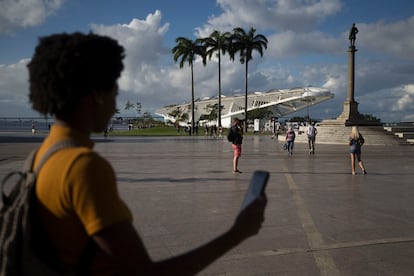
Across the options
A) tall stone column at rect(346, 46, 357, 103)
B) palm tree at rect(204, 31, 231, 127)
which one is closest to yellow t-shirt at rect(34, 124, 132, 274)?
tall stone column at rect(346, 46, 357, 103)

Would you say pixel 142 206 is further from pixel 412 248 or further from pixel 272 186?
pixel 412 248

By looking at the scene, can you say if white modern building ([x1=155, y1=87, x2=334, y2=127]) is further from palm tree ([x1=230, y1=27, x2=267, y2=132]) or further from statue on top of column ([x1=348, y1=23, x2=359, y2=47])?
statue on top of column ([x1=348, y1=23, x2=359, y2=47])

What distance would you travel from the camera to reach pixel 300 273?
3.85 metres

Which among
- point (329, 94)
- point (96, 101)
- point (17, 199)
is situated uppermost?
point (329, 94)

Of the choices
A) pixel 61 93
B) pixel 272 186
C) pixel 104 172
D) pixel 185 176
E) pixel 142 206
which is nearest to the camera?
pixel 104 172

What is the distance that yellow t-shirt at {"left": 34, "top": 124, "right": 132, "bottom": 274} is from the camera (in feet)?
3.84

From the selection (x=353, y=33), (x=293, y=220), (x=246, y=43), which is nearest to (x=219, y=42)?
(x=246, y=43)

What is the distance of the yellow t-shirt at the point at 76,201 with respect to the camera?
1.17 m

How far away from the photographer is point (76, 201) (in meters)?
1.17

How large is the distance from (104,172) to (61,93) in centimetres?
32

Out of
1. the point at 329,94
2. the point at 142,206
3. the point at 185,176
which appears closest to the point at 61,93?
the point at 142,206

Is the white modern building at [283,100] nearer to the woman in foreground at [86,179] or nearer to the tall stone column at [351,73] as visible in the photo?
the tall stone column at [351,73]

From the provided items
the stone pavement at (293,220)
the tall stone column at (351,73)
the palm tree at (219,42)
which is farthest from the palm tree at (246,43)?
the stone pavement at (293,220)

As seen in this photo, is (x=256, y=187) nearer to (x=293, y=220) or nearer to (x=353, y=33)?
(x=293, y=220)
